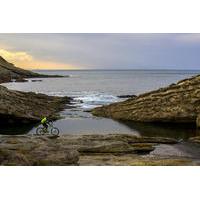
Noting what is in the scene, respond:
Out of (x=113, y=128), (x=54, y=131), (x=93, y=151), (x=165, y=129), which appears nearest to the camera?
(x=93, y=151)

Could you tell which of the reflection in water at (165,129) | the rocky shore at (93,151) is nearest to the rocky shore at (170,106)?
the reflection in water at (165,129)

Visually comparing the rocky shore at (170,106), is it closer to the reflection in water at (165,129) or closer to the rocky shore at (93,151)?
the reflection in water at (165,129)

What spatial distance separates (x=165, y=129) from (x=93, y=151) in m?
10.5

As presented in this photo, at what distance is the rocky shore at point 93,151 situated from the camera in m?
17.3

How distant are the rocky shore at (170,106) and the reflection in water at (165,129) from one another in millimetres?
891

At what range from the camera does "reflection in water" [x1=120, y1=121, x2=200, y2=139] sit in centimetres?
2878

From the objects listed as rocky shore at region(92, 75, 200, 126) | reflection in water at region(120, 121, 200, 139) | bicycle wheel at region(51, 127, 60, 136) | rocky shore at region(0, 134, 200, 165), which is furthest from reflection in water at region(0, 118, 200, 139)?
rocky shore at region(0, 134, 200, 165)

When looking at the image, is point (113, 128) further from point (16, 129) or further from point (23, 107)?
point (23, 107)

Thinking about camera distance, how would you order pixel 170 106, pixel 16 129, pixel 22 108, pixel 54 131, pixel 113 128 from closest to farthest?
pixel 54 131, pixel 16 129, pixel 113 128, pixel 22 108, pixel 170 106

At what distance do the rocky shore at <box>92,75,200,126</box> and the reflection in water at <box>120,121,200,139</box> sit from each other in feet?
2.92

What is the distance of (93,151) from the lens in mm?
21406

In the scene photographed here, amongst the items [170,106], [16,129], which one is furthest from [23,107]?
[170,106]

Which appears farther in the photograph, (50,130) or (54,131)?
(50,130)
